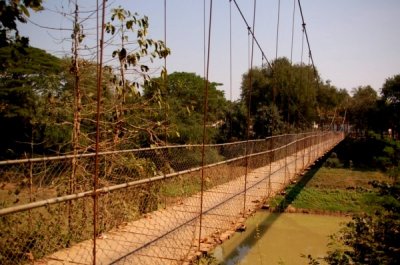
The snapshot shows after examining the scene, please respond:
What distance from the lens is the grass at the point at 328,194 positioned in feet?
43.7

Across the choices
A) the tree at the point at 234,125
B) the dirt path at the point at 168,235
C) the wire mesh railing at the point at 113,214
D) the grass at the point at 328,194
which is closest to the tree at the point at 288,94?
the tree at the point at 234,125

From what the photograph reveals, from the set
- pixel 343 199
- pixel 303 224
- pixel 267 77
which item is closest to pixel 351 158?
pixel 267 77

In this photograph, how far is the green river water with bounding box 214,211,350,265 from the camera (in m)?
8.06

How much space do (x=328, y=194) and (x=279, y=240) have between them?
5.64m

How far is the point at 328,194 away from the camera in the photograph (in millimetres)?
14664

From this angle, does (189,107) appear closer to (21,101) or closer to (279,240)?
(279,240)

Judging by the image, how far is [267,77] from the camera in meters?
21.7

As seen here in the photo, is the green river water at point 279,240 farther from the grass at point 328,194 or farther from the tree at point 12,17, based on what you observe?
the tree at point 12,17

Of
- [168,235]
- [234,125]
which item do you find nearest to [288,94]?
[234,125]

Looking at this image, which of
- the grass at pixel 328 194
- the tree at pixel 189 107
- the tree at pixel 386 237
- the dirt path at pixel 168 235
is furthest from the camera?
the grass at pixel 328 194

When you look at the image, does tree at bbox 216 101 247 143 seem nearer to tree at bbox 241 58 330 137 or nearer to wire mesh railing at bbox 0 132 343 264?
tree at bbox 241 58 330 137

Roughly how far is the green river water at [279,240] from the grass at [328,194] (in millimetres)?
704

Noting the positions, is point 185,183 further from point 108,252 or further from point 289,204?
point 289,204

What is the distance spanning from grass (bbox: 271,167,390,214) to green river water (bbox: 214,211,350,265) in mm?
704
